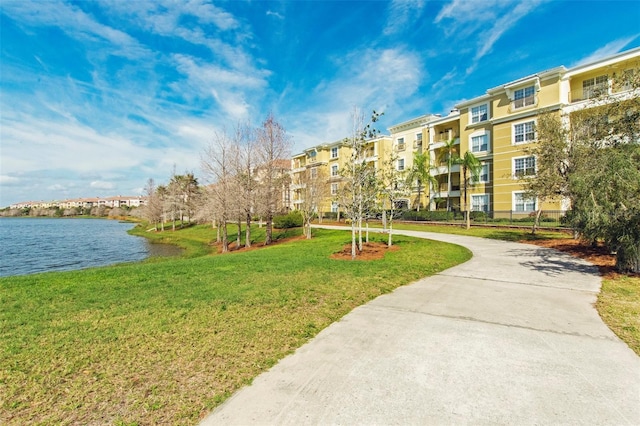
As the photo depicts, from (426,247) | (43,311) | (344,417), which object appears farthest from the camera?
(426,247)

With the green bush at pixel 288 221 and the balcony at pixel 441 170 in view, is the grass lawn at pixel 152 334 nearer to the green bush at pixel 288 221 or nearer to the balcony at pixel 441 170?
the green bush at pixel 288 221

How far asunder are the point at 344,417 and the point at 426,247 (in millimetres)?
12541

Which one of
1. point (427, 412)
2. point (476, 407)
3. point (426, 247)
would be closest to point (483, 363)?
point (476, 407)

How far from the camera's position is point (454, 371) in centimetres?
371

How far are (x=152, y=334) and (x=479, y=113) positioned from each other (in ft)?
118

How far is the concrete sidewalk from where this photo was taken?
9.66 ft

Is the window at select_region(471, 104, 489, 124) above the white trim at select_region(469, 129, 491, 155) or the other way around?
above

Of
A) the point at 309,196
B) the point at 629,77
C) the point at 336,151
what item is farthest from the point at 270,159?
the point at 336,151

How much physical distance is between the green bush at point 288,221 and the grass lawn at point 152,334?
80.6 ft

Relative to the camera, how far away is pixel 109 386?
338 centimetres

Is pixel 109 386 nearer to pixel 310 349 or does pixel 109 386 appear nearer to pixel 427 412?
pixel 310 349

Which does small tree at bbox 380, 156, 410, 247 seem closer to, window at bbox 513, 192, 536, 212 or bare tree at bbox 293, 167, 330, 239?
bare tree at bbox 293, 167, 330, 239

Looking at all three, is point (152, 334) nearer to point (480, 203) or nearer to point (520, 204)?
point (520, 204)

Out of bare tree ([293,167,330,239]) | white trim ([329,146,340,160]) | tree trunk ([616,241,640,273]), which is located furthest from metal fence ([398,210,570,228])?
white trim ([329,146,340,160])
